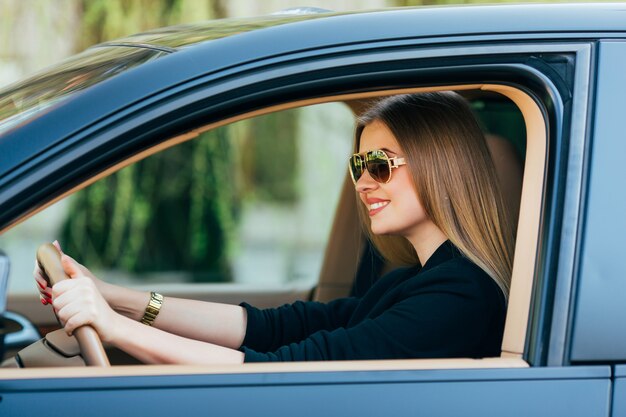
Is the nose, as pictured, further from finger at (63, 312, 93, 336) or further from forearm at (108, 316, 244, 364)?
finger at (63, 312, 93, 336)

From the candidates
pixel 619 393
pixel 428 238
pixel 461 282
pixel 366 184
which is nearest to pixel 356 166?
pixel 366 184

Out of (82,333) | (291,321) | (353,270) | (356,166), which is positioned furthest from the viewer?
(353,270)

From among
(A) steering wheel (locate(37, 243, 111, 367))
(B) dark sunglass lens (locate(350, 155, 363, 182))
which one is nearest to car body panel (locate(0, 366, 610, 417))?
(A) steering wheel (locate(37, 243, 111, 367))

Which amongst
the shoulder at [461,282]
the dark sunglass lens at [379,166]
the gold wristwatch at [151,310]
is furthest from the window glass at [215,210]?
the shoulder at [461,282]

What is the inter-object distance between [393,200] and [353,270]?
1062mm

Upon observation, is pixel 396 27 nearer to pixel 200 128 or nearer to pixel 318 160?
pixel 200 128

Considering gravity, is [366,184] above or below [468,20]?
below

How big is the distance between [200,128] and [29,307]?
1783 millimetres

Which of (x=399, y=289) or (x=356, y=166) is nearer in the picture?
(x=399, y=289)

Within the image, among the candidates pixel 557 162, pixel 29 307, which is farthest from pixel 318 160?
pixel 557 162

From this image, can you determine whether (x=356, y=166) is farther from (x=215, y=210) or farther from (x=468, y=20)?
(x=215, y=210)

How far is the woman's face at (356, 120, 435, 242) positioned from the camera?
188 cm

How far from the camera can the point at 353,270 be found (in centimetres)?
292

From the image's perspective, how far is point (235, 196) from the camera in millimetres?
7613
